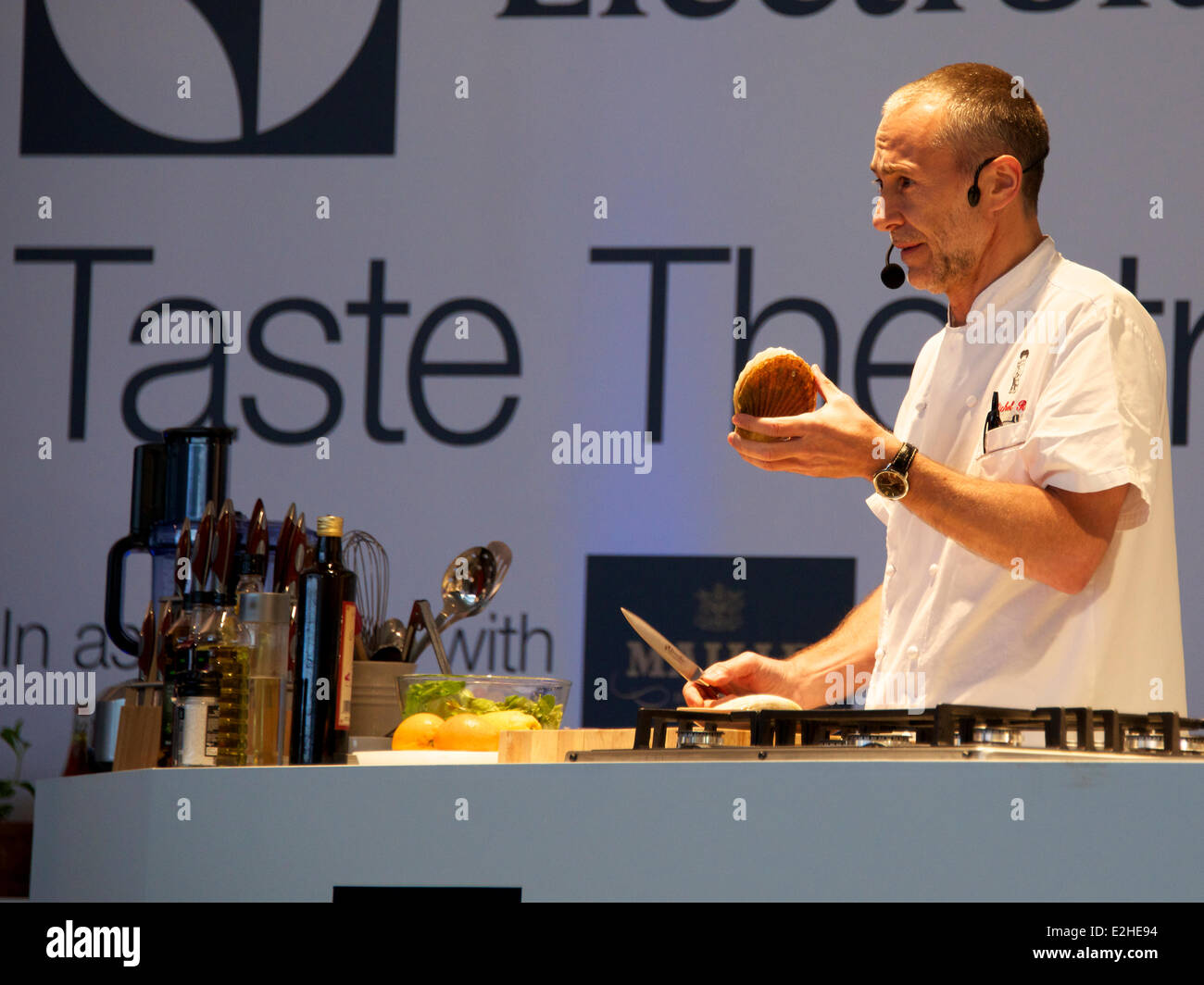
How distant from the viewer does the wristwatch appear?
154 cm

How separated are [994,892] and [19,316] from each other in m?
3.12

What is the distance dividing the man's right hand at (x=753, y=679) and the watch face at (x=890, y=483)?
0.28m

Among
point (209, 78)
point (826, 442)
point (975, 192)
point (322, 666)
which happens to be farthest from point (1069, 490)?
point (209, 78)

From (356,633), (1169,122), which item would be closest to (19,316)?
(356,633)

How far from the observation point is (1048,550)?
158 cm

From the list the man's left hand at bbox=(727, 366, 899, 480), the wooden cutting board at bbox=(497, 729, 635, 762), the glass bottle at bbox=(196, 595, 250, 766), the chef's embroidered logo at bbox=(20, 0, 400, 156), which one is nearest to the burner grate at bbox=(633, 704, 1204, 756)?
the wooden cutting board at bbox=(497, 729, 635, 762)

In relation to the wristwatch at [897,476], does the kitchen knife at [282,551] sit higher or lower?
lower

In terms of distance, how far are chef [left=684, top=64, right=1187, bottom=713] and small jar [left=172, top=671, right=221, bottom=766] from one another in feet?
1.70

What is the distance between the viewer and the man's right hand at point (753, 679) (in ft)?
5.74

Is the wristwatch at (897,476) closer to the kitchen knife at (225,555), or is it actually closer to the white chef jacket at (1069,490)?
the white chef jacket at (1069,490)

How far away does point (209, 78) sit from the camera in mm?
3582

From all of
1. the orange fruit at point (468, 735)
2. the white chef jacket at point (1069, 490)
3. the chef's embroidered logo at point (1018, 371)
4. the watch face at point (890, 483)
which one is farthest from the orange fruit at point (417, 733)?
the chef's embroidered logo at point (1018, 371)

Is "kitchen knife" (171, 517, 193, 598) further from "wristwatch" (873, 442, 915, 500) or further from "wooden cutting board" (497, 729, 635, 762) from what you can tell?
"wristwatch" (873, 442, 915, 500)
